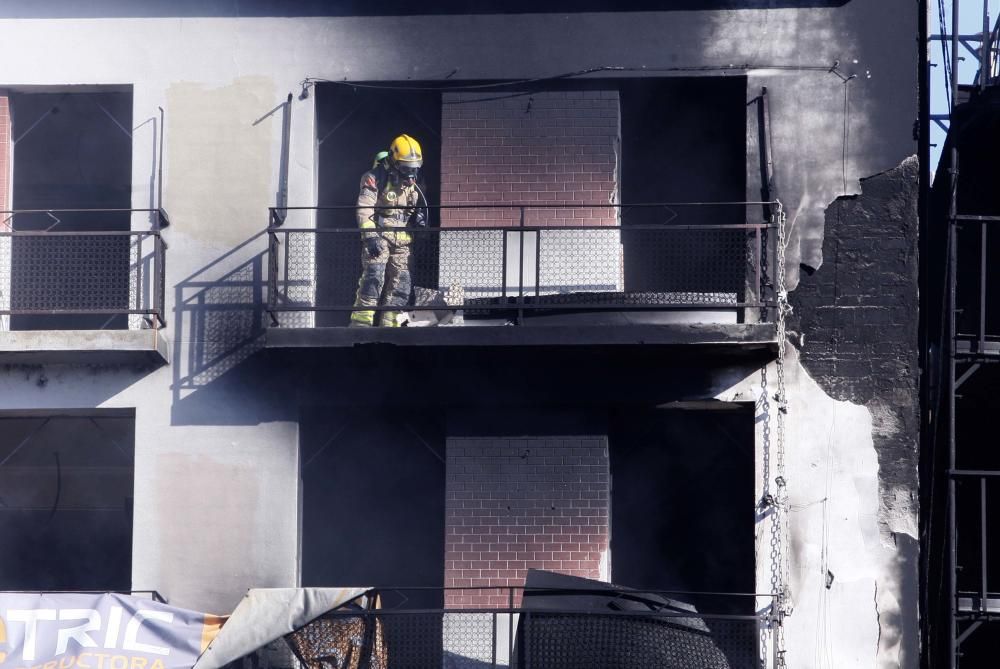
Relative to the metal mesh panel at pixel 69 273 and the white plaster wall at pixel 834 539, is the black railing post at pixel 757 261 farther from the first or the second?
the metal mesh panel at pixel 69 273

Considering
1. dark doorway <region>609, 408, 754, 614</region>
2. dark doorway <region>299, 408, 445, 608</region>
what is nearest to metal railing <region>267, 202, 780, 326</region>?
dark doorway <region>299, 408, 445, 608</region>

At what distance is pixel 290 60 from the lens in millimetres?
15688

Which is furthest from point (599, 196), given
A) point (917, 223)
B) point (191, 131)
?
point (191, 131)

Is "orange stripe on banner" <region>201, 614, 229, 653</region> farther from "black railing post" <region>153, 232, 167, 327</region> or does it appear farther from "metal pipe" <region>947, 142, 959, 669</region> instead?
"metal pipe" <region>947, 142, 959, 669</region>

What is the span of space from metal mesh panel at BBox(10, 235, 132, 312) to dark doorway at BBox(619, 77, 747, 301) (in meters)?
5.02

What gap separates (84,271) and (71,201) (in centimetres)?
251

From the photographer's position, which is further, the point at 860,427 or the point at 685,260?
the point at 685,260

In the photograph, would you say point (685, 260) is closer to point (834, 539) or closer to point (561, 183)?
point (561, 183)

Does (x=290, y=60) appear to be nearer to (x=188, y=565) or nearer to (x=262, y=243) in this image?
(x=262, y=243)

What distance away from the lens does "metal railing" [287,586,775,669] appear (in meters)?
13.4

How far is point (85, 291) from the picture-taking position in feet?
50.8

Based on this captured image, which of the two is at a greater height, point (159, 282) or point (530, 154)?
point (530, 154)

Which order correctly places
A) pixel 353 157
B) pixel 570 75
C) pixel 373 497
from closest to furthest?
pixel 570 75
pixel 373 497
pixel 353 157

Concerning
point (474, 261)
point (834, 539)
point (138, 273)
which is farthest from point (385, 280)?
point (834, 539)
